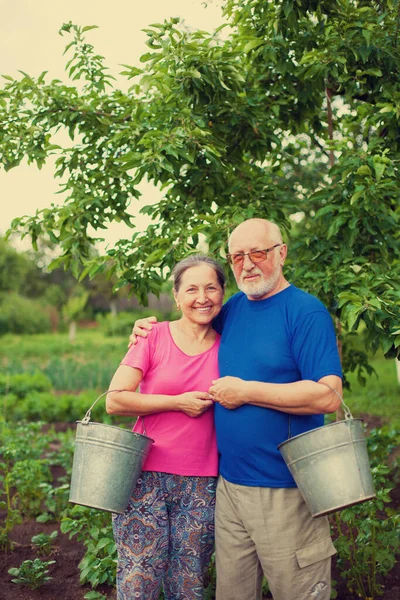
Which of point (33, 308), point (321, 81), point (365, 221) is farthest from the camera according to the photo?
point (33, 308)

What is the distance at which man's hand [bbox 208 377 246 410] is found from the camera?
2.48 metres

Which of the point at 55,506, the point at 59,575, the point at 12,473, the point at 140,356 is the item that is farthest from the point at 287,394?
the point at 55,506

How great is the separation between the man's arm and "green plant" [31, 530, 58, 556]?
2.07 metres

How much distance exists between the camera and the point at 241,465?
2.61m

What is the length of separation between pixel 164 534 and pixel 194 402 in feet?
1.87

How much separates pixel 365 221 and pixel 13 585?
2733 mm

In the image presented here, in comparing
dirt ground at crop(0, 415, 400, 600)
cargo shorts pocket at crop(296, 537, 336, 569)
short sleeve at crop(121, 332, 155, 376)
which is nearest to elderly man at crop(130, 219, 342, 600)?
cargo shorts pocket at crop(296, 537, 336, 569)

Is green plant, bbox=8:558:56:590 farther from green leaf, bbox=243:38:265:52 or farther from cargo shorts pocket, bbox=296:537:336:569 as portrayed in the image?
green leaf, bbox=243:38:265:52

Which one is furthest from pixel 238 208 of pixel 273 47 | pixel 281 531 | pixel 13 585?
pixel 13 585

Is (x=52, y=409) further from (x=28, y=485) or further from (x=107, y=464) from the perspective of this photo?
(x=107, y=464)

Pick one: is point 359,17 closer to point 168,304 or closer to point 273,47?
point 273,47

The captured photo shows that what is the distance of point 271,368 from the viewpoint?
2.54 metres

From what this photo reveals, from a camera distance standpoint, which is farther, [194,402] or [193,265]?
[193,265]

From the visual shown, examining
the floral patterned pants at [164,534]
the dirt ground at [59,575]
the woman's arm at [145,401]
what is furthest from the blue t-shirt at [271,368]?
the dirt ground at [59,575]
